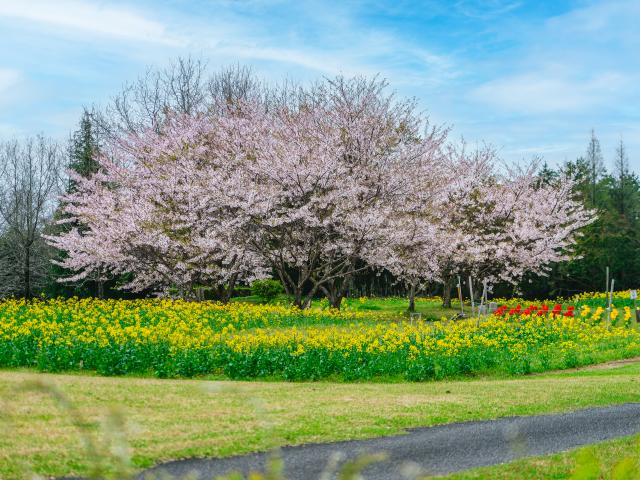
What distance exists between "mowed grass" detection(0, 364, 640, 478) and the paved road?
266 millimetres

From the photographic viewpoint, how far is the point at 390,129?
26250 mm

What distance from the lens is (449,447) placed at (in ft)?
27.5

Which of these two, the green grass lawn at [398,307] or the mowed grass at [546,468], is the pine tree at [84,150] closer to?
the green grass lawn at [398,307]

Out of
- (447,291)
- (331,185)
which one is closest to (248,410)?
(331,185)

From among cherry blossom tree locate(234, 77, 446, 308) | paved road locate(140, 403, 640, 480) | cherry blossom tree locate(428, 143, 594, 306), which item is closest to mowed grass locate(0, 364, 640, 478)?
paved road locate(140, 403, 640, 480)

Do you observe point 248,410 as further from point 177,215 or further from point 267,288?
point 267,288

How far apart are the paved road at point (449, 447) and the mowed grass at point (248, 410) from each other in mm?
266

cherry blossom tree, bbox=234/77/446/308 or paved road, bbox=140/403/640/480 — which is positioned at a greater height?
cherry blossom tree, bbox=234/77/446/308

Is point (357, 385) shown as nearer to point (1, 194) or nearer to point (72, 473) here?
point (72, 473)

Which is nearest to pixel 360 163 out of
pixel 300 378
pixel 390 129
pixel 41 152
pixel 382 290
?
pixel 390 129

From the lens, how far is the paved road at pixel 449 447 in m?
7.15

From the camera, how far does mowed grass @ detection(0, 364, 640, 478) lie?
7.39 meters

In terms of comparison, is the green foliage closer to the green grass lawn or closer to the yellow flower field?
the green grass lawn

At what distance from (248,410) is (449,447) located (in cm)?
284
